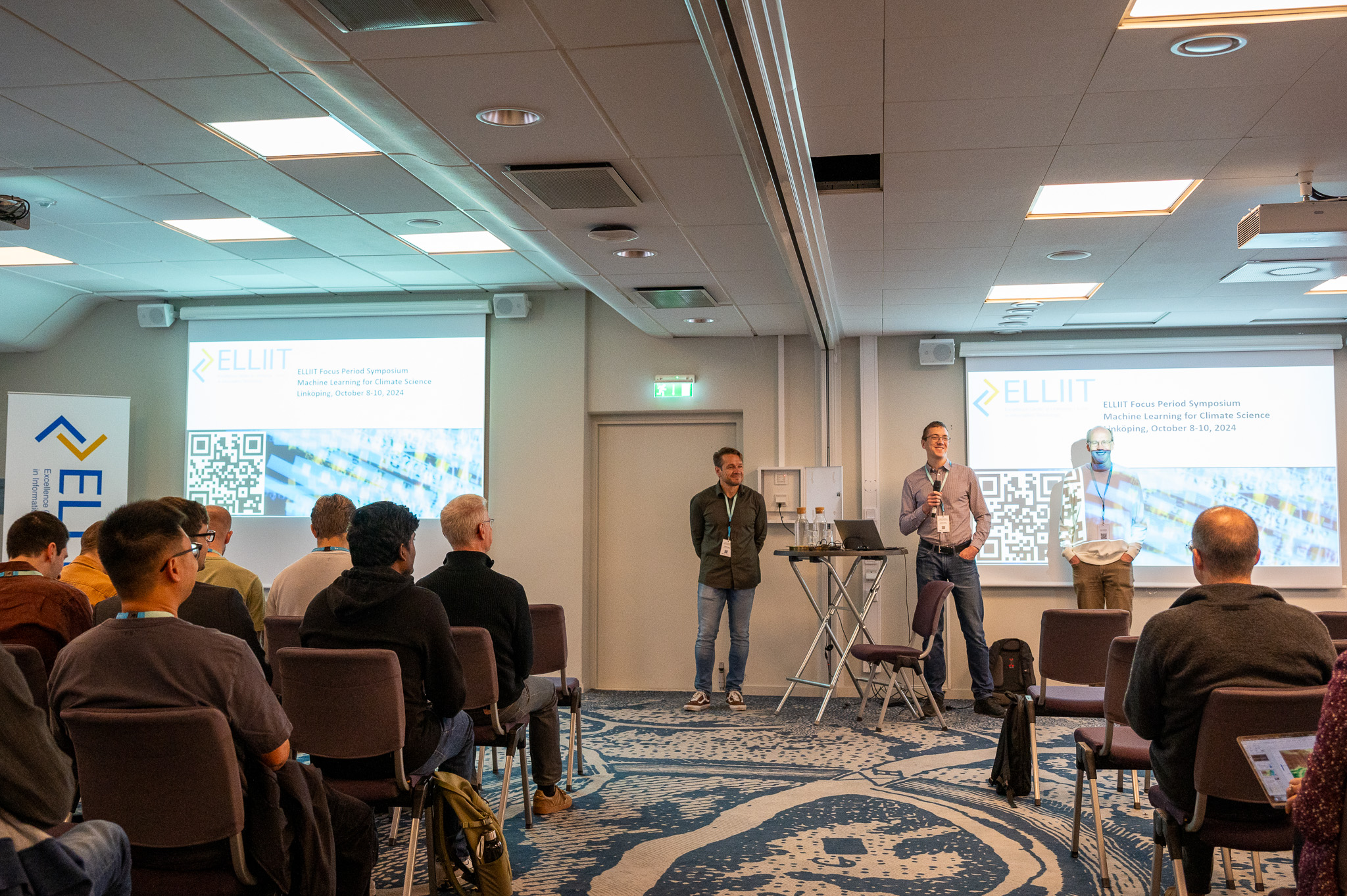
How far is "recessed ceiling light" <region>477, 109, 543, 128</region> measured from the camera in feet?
11.4

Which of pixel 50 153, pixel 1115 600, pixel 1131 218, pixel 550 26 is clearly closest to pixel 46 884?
pixel 550 26

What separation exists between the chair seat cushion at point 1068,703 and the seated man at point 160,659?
10.5 ft

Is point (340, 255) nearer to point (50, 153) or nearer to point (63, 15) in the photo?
point (50, 153)

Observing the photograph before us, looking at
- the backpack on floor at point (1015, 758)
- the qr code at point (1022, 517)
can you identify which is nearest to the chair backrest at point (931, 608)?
the backpack on floor at point (1015, 758)

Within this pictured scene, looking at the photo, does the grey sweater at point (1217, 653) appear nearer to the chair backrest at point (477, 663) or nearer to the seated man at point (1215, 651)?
the seated man at point (1215, 651)

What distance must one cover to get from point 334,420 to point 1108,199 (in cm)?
583

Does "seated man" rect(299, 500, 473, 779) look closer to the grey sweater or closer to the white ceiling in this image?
the white ceiling

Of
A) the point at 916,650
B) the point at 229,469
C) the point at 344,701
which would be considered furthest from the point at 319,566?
A: the point at 229,469

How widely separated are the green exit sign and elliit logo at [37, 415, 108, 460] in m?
4.35

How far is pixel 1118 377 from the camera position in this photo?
7.78m

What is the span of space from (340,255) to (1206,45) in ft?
17.4

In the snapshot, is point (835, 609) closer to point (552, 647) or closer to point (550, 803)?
point (552, 647)

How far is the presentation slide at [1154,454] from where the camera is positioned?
24.6 feet

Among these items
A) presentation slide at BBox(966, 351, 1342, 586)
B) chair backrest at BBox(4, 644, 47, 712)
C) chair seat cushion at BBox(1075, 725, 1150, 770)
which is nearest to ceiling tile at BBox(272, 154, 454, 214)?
chair backrest at BBox(4, 644, 47, 712)
